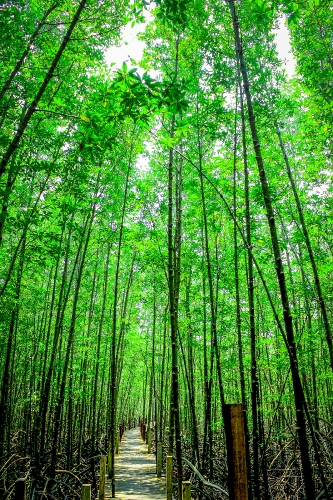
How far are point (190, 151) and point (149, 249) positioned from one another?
2205 millimetres

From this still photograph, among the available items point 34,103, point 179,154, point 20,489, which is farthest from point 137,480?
point 34,103

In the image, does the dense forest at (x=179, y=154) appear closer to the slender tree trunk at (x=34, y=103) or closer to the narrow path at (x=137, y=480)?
the slender tree trunk at (x=34, y=103)

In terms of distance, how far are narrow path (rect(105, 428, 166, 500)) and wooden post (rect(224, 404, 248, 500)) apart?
20.4 feet

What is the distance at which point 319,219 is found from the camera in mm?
6594

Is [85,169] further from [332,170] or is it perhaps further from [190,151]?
[332,170]

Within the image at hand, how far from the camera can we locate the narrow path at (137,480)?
21.6 feet

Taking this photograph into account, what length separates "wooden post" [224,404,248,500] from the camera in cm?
131

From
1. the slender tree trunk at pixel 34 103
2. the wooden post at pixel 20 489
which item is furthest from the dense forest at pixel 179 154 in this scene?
the wooden post at pixel 20 489

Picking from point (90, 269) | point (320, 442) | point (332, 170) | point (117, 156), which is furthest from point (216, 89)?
point (90, 269)

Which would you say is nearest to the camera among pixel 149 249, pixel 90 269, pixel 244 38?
pixel 244 38

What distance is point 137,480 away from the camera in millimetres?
7922

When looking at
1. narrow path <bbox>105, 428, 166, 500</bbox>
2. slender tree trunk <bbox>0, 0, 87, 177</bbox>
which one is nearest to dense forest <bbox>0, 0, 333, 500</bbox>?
slender tree trunk <bbox>0, 0, 87, 177</bbox>

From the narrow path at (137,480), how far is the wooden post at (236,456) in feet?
20.4

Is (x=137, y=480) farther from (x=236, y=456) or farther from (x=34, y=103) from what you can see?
(x=34, y=103)
